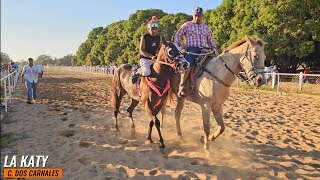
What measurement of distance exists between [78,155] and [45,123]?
315 centimetres

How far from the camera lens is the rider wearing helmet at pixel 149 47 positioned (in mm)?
6090

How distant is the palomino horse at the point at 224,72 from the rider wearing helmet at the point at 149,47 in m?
1.14

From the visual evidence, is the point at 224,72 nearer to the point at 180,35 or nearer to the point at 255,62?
the point at 255,62

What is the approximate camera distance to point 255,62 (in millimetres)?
5062

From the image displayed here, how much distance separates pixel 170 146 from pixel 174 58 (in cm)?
206

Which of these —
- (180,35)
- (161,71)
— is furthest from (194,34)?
(161,71)

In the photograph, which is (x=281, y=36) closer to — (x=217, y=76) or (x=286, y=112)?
(x=286, y=112)

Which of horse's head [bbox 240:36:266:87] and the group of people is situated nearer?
horse's head [bbox 240:36:266:87]

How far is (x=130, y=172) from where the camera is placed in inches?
190

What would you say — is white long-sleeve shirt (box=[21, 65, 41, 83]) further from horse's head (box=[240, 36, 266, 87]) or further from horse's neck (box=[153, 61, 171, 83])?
Answer: horse's head (box=[240, 36, 266, 87])

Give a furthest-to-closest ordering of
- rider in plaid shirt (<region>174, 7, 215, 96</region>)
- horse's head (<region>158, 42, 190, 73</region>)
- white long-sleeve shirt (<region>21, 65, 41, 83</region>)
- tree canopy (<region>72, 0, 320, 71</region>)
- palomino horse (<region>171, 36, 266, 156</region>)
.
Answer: tree canopy (<region>72, 0, 320, 71</region>)
white long-sleeve shirt (<region>21, 65, 41, 83</region>)
rider in plaid shirt (<region>174, 7, 215, 96</region>)
horse's head (<region>158, 42, 190, 73</region>)
palomino horse (<region>171, 36, 266, 156</region>)

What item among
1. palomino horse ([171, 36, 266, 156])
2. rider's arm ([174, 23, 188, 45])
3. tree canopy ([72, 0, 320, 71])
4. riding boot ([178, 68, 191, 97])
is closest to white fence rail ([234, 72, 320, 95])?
tree canopy ([72, 0, 320, 71])

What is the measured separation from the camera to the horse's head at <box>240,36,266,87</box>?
16.3 ft

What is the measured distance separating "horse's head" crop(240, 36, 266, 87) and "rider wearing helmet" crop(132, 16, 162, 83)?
6.45 ft
